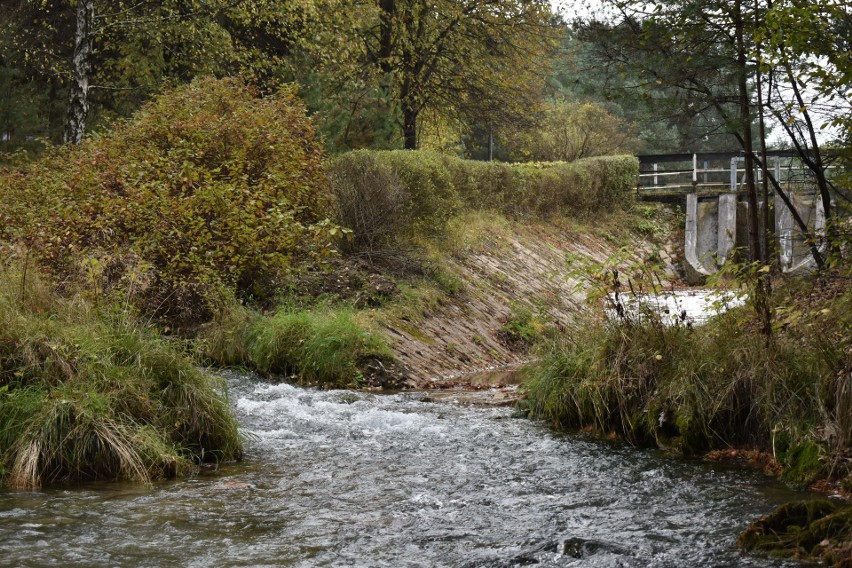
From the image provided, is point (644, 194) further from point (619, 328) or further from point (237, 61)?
point (619, 328)

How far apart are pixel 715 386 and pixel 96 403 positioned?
198 inches

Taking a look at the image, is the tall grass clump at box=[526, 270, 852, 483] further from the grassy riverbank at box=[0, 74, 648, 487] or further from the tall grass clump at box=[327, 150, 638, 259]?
the tall grass clump at box=[327, 150, 638, 259]

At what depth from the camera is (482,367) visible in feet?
47.8

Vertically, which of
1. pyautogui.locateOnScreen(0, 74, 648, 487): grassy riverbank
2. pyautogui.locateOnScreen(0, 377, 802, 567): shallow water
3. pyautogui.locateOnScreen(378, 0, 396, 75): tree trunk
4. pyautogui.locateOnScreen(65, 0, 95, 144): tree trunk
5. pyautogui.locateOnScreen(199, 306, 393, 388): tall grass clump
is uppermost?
pyautogui.locateOnScreen(378, 0, 396, 75): tree trunk

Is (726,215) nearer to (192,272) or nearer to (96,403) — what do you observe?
(192,272)

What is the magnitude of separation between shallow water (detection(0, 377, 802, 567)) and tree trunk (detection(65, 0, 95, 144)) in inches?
427

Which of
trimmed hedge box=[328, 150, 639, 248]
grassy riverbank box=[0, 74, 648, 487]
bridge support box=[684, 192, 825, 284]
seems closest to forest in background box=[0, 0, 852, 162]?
trimmed hedge box=[328, 150, 639, 248]

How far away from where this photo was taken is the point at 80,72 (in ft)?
56.8

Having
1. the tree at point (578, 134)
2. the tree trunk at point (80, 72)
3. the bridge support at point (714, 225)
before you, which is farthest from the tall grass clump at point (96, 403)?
the tree at point (578, 134)

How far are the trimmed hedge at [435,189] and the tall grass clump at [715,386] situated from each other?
6892mm

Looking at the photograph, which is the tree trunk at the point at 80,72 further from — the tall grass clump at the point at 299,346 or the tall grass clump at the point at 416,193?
the tall grass clump at the point at 299,346

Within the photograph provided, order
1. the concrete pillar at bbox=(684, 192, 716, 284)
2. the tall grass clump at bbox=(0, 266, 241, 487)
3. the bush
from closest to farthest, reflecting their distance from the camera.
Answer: the tall grass clump at bbox=(0, 266, 241, 487) < the bush < the concrete pillar at bbox=(684, 192, 716, 284)

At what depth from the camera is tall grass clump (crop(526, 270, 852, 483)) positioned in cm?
691

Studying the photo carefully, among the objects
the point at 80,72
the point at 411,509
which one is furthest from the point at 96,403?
the point at 80,72
